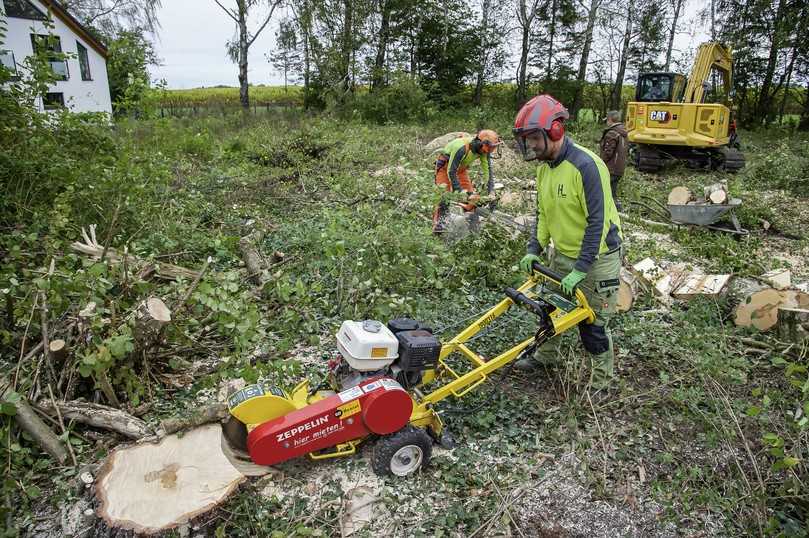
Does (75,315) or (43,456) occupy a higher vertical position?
(75,315)

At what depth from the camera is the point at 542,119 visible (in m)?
3.25

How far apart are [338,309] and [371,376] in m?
1.89

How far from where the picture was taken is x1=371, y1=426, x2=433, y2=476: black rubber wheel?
2934 mm

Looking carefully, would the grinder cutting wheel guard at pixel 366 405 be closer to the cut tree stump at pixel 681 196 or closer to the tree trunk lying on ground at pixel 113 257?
the tree trunk lying on ground at pixel 113 257

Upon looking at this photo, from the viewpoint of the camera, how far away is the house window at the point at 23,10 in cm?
2115

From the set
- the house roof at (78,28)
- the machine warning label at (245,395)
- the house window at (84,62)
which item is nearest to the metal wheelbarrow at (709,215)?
the machine warning label at (245,395)

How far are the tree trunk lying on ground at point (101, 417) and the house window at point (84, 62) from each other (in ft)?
88.5

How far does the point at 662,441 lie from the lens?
3406 millimetres

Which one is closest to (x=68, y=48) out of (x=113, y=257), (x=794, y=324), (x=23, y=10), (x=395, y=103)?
(x=23, y=10)

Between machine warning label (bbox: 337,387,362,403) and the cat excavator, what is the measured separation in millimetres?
11466

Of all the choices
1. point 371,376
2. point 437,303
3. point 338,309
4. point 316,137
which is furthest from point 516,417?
point 316,137

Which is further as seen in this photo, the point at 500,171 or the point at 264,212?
the point at 500,171

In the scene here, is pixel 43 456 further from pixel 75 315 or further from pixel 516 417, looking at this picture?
pixel 516 417

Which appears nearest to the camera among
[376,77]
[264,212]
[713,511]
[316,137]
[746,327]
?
[713,511]
